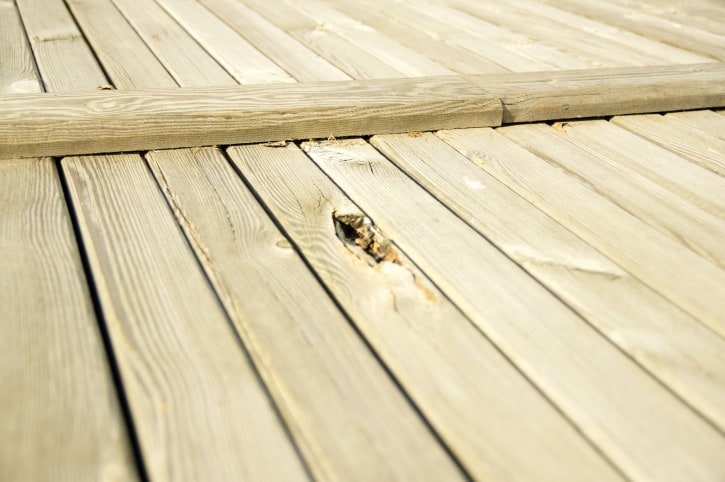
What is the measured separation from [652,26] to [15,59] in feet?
7.94

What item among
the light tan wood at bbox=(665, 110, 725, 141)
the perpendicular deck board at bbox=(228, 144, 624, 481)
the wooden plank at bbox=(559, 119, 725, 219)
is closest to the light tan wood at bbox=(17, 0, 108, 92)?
the perpendicular deck board at bbox=(228, 144, 624, 481)

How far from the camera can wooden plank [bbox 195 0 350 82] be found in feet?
6.79

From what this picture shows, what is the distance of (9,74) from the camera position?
1.86m

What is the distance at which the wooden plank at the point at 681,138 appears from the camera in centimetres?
172

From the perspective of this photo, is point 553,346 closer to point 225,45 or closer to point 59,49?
point 225,45

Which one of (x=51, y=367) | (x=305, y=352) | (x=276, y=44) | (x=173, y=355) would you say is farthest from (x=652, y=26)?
(x=51, y=367)

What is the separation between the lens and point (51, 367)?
890mm

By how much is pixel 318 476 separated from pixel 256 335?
0.26 meters

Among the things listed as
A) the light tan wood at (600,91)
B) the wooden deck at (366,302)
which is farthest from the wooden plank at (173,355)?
the light tan wood at (600,91)

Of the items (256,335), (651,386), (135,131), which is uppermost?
(135,131)

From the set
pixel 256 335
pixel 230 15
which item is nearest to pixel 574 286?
pixel 256 335

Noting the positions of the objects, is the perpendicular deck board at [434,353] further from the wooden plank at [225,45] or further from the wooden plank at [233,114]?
the wooden plank at [225,45]

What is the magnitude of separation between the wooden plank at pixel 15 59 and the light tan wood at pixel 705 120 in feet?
5.68

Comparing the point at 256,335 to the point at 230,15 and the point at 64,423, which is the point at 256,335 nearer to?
the point at 64,423
